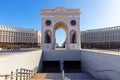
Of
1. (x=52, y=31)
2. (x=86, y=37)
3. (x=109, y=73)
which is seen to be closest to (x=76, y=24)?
(x=52, y=31)

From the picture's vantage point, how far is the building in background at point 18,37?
260 feet

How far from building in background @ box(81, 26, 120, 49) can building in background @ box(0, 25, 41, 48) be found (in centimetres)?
2527

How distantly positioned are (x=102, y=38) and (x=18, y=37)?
38.1 metres

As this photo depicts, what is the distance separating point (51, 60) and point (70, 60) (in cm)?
311

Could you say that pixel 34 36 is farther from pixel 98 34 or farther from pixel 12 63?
pixel 12 63

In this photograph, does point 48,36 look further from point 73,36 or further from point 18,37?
point 18,37

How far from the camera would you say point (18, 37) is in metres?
89.1

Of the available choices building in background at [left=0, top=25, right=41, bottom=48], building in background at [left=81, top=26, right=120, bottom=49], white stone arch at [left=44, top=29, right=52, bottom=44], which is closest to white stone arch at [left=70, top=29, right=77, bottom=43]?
white stone arch at [left=44, top=29, right=52, bottom=44]

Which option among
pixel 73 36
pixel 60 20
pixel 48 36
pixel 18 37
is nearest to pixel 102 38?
pixel 18 37

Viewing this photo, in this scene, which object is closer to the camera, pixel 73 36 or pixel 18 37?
pixel 73 36

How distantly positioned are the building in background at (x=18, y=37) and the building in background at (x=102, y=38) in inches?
995

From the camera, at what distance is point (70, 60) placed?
3164 centimetres

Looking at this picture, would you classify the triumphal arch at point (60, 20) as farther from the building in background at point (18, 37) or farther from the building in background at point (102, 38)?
the building in background at point (18, 37)

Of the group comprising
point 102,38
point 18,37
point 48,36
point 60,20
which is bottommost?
point 48,36
